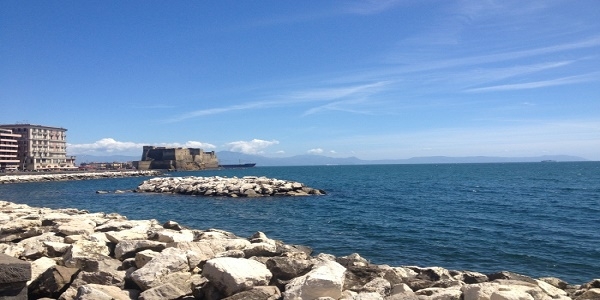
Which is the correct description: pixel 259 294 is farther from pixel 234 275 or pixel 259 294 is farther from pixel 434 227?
pixel 434 227

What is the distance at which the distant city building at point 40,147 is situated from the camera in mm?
112438

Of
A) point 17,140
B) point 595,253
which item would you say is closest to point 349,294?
point 595,253

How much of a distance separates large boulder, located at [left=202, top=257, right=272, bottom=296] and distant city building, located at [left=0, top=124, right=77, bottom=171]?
11793cm

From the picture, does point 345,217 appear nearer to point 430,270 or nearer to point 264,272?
point 430,270

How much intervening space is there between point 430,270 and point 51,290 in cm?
684

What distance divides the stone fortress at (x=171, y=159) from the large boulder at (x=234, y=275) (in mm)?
128832

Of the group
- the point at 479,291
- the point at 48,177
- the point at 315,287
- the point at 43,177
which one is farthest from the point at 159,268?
the point at 48,177

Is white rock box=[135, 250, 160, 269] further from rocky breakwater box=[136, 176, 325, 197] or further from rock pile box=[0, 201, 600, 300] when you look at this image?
rocky breakwater box=[136, 176, 325, 197]

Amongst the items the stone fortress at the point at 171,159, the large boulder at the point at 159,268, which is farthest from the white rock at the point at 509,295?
the stone fortress at the point at 171,159

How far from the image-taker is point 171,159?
435ft

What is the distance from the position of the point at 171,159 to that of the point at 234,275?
131 metres

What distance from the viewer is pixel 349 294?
20.7ft

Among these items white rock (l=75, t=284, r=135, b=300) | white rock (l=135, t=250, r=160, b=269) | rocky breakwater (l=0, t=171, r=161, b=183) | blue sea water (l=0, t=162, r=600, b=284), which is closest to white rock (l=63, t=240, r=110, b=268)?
white rock (l=135, t=250, r=160, b=269)

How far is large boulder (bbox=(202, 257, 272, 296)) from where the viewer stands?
20.5ft
